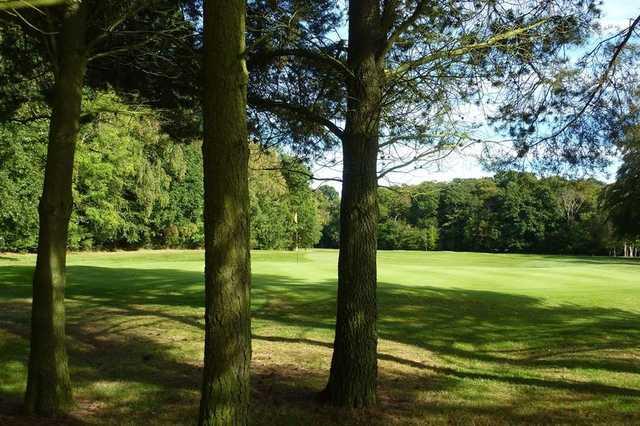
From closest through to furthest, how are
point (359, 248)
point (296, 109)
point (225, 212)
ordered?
point (225, 212), point (359, 248), point (296, 109)

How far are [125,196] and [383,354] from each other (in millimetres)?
39494

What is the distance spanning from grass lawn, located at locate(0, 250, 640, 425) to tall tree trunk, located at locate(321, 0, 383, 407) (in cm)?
37

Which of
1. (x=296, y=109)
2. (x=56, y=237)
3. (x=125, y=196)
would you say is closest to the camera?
(x=56, y=237)

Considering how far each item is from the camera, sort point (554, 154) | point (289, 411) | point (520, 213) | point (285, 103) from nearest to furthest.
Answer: point (289, 411) → point (285, 103) → point (554, 154) → point (520, 213)

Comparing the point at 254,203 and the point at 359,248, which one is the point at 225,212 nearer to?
the point at 359,248

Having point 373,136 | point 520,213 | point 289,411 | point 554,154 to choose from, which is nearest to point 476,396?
point 289,411

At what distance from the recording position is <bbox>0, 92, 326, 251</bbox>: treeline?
2948 cm

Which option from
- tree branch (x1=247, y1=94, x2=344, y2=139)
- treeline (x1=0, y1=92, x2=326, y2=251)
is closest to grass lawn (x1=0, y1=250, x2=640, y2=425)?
tree branch (x1=247, y1=94, x2=344, y2=139)

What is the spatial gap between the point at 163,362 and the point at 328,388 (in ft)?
10.3

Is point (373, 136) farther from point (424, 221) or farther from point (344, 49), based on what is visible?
point (424, 221)

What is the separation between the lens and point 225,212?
4.09 meters

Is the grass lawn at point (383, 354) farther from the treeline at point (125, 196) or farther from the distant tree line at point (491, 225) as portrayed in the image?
the distant tree line at point (491, 225)

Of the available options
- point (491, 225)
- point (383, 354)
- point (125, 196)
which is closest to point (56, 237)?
point (383, 354)

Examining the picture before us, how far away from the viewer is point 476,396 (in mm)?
7500
